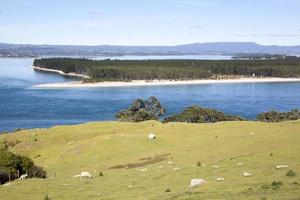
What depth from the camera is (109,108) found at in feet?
430

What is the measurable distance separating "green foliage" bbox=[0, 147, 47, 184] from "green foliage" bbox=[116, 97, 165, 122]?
53055 millimetres

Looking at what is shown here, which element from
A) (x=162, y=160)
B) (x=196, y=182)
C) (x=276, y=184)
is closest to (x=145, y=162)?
(x=162, y=160)

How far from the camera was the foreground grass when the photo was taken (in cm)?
2047

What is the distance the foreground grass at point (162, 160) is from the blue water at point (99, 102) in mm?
56005

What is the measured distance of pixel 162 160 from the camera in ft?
109

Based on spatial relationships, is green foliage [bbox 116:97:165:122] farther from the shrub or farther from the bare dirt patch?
the shrub

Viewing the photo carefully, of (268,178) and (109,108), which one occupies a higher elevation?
(268,178)

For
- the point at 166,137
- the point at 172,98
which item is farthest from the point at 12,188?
the point at 172,98

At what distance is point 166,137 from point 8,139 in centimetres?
1845

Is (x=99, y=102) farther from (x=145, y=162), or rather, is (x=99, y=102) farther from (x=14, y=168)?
(x=14, y=168)

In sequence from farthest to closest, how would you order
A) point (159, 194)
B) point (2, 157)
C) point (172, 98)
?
1. point (172, 98)
2. point (2, 157)
3. point (159, 194)

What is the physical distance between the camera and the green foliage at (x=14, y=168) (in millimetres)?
30505

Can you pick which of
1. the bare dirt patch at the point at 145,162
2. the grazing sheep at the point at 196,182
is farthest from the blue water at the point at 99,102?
the grazing sheep at the point at 196,182

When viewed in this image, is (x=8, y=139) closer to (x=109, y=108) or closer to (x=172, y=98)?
(x=109, y=108)
